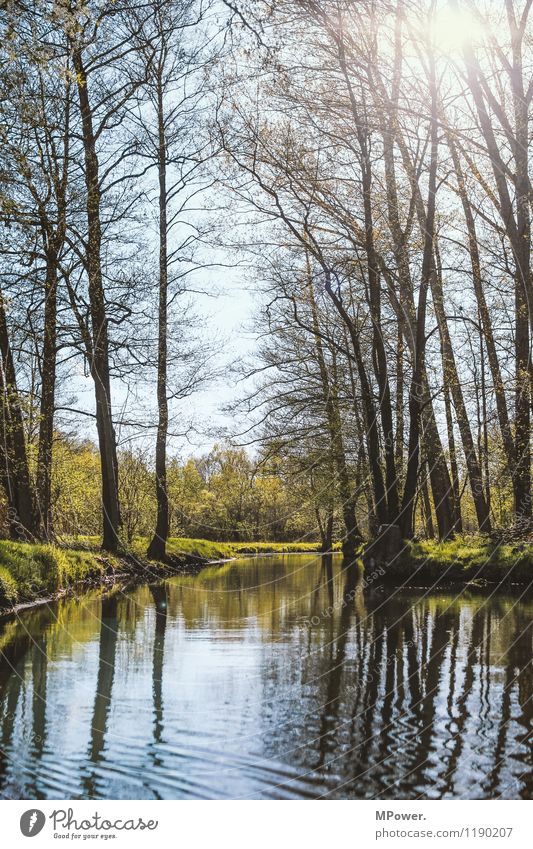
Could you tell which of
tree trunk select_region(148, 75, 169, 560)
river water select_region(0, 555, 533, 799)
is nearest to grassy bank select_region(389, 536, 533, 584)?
river water select_region(0, 555, 533, 799)

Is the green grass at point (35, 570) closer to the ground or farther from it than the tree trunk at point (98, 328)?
closer to the ground

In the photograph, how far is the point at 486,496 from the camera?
2030cm

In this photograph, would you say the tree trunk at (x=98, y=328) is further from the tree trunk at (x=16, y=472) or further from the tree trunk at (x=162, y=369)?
the tree trunk at (x=16, y=472)

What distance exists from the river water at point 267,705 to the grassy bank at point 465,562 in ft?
12.6

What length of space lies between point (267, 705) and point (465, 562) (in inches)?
449

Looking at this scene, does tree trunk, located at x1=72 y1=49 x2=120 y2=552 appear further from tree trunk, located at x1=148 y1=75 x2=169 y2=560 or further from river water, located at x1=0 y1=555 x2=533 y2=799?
river water, located at x1=0 y1=555 x2=533 y2=799

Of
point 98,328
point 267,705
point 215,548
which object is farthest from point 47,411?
point 215,548

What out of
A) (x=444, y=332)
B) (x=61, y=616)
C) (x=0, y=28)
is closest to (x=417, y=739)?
(x=0, y=28)

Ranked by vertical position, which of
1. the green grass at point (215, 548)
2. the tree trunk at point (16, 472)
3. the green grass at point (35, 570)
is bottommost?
the green grass at point (215, 548)
